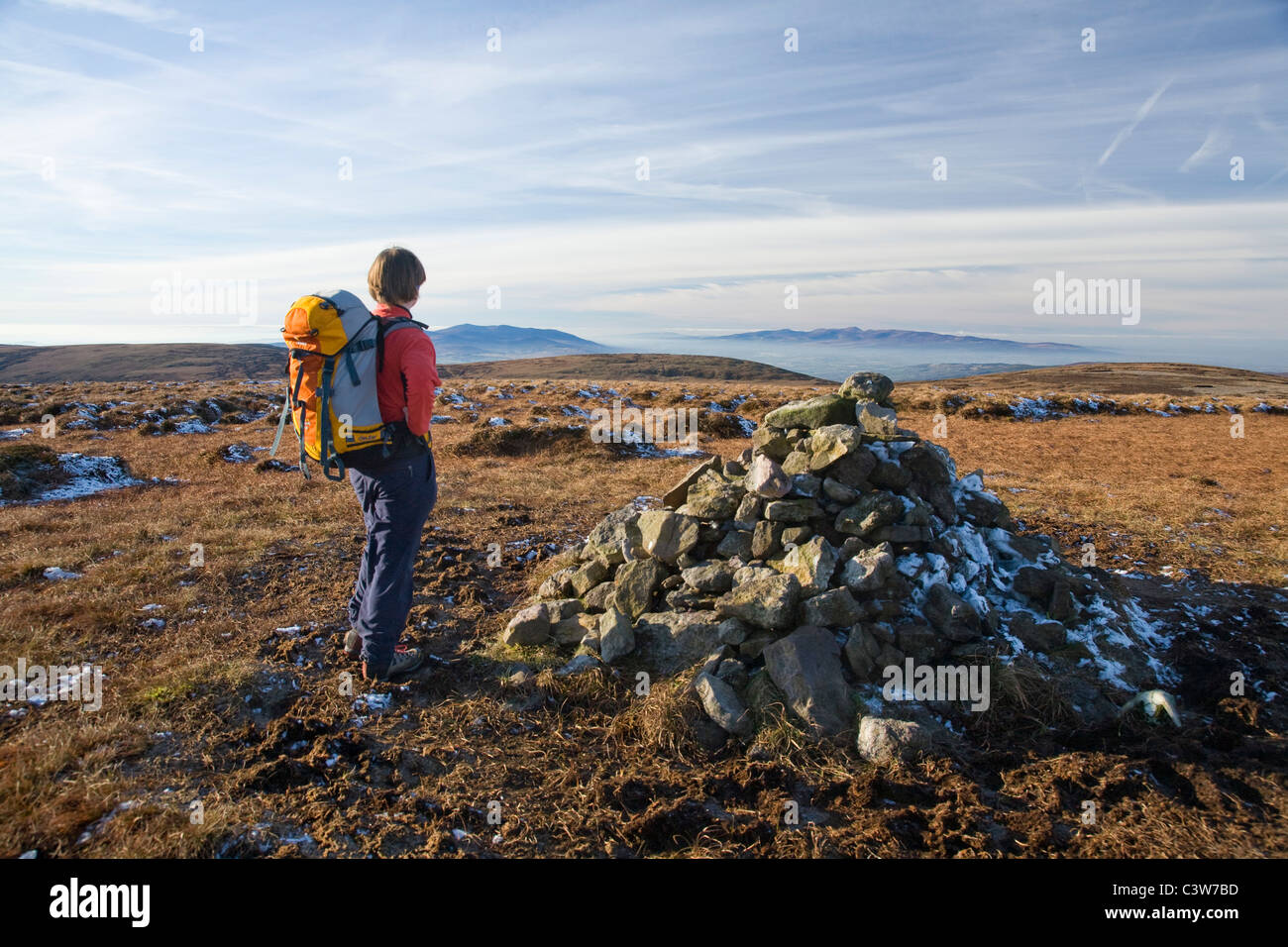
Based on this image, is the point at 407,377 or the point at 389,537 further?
the point at 389,537

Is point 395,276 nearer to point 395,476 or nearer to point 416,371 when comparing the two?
point 416,371

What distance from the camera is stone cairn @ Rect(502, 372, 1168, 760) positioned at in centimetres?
521

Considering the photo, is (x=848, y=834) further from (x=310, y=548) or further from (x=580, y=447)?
(x=580, y=447)

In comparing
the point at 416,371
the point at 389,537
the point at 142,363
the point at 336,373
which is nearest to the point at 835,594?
the point at 389,537

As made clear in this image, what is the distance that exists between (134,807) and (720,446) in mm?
17522

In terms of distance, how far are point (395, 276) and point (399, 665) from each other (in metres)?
3.23

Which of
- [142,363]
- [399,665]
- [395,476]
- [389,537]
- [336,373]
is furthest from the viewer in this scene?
[142,363]

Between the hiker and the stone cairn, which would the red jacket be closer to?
the hiker

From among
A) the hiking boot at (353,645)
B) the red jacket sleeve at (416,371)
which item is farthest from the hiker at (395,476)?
the hiking boot at (353,645)

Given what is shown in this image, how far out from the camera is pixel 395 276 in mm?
4766

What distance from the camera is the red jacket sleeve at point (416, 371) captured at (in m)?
4.64

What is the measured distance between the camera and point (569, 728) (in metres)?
5.09

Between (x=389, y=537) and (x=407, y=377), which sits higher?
(x=407, y=377)
